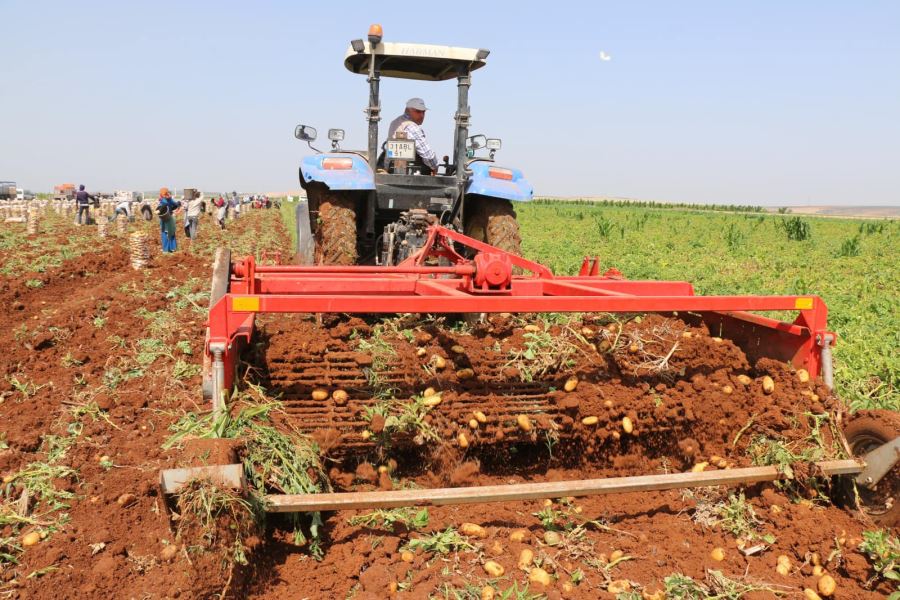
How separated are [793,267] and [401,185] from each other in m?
9.26

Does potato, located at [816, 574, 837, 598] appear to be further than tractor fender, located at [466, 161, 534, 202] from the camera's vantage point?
No

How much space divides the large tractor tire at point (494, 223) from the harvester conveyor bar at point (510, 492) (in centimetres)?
316

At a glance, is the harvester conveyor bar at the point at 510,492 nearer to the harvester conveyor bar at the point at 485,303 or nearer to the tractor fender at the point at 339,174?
the harvester conveyor bar at the point at 485,303

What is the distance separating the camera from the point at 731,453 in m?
3.60

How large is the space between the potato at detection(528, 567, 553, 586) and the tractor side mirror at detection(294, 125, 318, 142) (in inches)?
176

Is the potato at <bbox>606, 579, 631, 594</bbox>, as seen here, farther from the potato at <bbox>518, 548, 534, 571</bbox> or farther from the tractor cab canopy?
the tractor cab canopy

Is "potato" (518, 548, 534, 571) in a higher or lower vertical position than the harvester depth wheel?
lower

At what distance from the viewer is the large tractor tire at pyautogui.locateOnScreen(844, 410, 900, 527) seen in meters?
3.08

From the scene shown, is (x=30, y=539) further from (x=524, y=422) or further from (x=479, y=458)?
(x=524, y=422)

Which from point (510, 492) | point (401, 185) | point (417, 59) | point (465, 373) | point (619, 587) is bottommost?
point (619, 587)

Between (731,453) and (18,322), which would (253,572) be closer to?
(731,453)

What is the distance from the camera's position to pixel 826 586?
2727mm

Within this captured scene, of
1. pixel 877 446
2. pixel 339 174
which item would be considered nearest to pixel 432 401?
pixel 877 446

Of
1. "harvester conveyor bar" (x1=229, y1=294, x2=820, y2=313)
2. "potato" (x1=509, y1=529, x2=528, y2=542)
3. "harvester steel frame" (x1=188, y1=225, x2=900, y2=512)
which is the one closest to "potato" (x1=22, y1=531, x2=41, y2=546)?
"harvester steel frame" (x1=188, y1=225, x2=900, y2=512)
